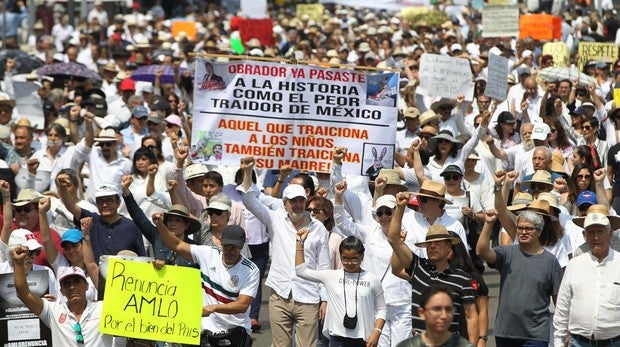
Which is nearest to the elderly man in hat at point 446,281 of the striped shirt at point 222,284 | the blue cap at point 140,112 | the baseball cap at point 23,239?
the striped shirt at point 222,284

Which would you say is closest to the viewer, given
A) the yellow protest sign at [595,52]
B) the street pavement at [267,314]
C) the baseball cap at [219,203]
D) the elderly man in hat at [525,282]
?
the elderly man in hat at [525,282]

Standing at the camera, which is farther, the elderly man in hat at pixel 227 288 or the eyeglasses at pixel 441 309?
the elderly man in hat at pixel 227 288

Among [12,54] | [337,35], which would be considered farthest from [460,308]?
[337,35]

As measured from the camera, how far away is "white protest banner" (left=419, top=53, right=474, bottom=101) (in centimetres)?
2055

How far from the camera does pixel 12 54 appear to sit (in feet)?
90.5

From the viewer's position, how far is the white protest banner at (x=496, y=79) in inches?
768

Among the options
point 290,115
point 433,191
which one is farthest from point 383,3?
point 433,191

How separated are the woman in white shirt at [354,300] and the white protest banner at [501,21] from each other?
1565 cm

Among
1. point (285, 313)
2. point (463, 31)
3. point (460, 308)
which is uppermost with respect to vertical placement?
point (460, 308)

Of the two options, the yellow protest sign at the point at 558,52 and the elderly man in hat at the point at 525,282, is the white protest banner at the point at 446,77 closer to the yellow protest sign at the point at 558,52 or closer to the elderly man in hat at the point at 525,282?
the yellow protest sign at the point at 558,52

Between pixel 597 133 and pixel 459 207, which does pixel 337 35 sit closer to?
pixel 597 133

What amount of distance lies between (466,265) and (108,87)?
1346cm

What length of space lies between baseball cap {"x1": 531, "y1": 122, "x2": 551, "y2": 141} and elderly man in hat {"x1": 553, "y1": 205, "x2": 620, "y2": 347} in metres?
5.66

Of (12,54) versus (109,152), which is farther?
(12,54)
